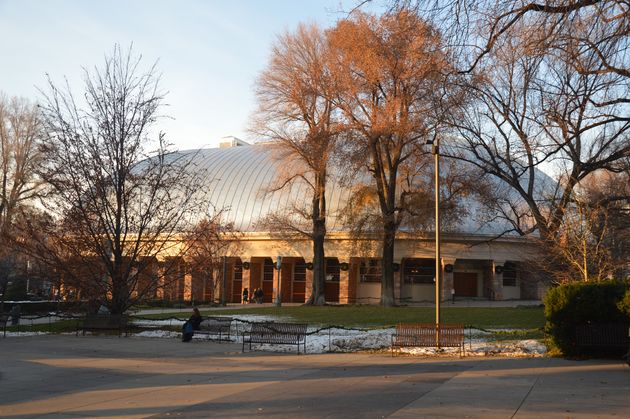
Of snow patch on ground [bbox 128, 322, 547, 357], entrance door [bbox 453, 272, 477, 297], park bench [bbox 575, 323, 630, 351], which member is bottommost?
snow patch on ground [bbox 128, 322, 547, 357]

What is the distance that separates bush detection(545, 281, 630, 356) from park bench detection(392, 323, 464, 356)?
2442mm

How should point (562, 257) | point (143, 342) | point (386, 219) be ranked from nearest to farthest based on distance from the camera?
1. point (143, 342)
2. point (562, 257)
3. point (386, 219)

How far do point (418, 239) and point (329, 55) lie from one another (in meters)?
14.4

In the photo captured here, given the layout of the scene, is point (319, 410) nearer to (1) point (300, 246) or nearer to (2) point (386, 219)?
(2) point (386, 219)

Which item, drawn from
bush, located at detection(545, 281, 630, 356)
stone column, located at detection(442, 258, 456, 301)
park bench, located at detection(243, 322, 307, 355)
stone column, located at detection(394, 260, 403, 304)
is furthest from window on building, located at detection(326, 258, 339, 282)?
bush, located at detection(545, 281, 630, 356)

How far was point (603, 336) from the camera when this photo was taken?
48.4 feet

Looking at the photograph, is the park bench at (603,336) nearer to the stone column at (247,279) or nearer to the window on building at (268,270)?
the stone column at (247,279)

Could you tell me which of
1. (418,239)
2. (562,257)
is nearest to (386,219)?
(418,239)

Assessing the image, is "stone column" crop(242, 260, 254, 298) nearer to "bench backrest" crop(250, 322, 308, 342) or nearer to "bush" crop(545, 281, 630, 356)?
"bench backrest" crop(250, 322, 308, 342)

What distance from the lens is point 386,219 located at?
34.7 metres

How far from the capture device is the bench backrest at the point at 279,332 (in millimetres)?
17547

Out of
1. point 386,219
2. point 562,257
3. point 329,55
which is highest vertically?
point 329,55

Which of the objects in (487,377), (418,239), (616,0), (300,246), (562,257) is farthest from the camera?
(300,246)

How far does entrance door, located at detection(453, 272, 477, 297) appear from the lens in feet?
166
